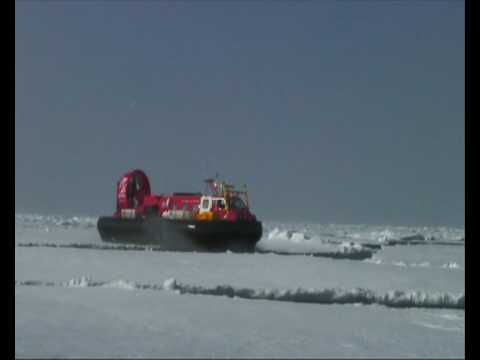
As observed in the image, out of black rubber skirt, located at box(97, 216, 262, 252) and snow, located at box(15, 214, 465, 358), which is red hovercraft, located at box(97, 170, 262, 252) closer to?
black rubber skirt, located at box(97, 216, 262, 252)

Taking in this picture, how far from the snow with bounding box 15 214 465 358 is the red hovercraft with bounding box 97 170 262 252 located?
546 centimetres

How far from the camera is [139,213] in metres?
19.4

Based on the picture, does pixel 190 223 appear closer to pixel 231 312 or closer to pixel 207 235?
pixel 207 235

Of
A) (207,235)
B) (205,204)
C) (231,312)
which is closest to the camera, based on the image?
(231,312)

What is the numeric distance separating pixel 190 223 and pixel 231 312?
9.84 m

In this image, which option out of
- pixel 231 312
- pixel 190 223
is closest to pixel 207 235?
pixel 190 223

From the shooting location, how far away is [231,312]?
531 cm

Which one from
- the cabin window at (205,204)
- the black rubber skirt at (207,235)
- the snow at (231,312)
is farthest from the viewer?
the cabin window at (205,204)

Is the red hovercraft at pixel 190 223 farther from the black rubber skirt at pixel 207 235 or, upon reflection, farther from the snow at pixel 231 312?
the snow at pixel 231 312

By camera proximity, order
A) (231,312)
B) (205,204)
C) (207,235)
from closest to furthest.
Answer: (231,312) < (207,235) < (205,204)

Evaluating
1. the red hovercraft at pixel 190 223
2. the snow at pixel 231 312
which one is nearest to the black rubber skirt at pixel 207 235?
the red hovercraft at pixel 190 223

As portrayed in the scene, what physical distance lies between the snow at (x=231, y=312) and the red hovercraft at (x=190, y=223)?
546cm

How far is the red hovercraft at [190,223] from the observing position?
48.4ft
